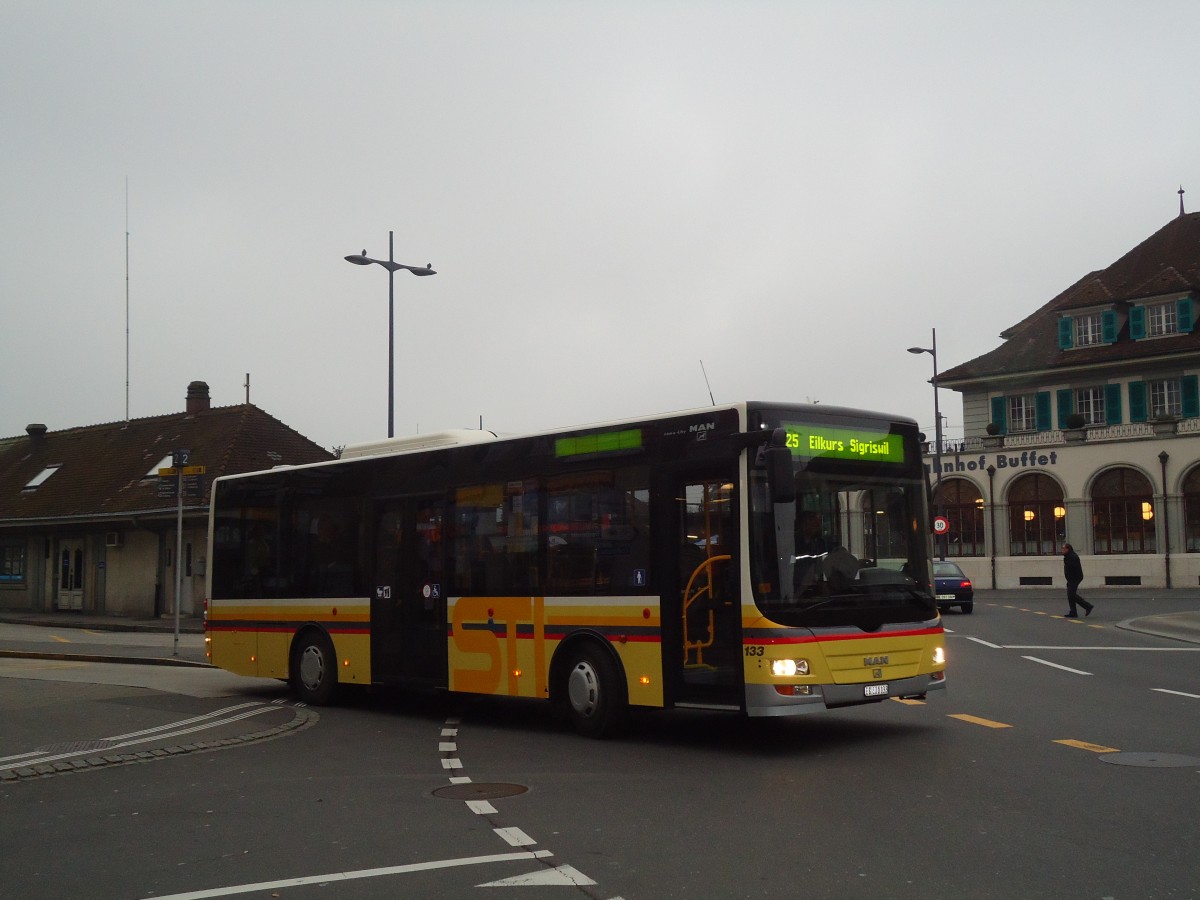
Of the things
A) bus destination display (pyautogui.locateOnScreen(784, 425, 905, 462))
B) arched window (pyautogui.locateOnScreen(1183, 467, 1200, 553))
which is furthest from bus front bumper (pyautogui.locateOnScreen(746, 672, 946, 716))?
arched window (pyautogui.locateOnScreen(1183, 467, 1200, 553))

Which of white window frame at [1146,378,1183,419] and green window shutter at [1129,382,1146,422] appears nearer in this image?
white window frame at [1146,378,1183,419]

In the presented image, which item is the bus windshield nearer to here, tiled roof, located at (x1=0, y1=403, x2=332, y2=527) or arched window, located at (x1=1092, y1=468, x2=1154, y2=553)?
tiled roof, located at (x1=0, y1=403, x2=332, y2=527)

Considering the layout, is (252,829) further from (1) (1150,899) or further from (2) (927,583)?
(2) (927,583)

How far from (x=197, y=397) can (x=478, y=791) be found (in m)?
41.7

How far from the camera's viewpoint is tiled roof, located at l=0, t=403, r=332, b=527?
4166 centimetres

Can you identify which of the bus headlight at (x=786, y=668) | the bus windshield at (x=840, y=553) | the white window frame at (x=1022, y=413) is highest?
the white window frame at (x=1022, y=413)

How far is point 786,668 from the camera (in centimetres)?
1054

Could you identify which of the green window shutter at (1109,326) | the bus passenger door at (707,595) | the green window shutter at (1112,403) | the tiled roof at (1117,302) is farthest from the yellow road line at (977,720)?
the green window shutter at (1109,326)

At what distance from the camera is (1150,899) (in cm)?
592

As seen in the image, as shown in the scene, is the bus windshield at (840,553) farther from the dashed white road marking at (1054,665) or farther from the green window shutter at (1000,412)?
the green window shutter at (1000,412)

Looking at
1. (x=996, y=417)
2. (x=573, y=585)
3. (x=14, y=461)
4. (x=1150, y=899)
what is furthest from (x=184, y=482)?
(x=996, y=417)

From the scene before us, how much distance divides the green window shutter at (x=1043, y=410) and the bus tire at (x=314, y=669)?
141 feet

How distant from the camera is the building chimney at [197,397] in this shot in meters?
48.2

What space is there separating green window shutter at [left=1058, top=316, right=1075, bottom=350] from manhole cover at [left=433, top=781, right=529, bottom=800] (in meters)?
48.6
